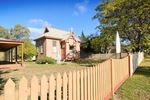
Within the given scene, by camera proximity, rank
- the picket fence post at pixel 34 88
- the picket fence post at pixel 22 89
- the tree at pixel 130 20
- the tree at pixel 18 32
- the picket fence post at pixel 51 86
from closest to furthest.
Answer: the picket fence post at pixel 22 89
the picket fence post at pixel 34 88
the picket fence post at pixel 51 86
the tree at pixel 130 20
the tree at pixel 18 32

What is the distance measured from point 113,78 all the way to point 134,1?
15.4m

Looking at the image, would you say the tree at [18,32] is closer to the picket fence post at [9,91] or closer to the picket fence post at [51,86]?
the picket fence post at [51,86]

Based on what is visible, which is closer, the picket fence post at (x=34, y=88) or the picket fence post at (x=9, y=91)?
the picket fence post at (x=9, y=91)

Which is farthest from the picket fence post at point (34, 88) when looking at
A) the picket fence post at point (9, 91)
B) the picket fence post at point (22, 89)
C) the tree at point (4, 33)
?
the tree at point (4, 33)

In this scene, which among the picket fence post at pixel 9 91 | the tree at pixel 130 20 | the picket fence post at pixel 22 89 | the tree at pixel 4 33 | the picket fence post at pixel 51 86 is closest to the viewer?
the picket fence post at pixel 9 91

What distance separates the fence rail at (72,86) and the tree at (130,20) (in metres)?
14.4

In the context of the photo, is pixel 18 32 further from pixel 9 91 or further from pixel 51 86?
pixel 9 91

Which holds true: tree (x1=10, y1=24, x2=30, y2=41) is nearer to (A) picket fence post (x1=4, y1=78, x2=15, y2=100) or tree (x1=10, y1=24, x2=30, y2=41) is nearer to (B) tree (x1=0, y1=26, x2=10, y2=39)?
(B) tree (x1=0, y1=26, x2=10, y2=39)

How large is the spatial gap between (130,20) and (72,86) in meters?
18.4

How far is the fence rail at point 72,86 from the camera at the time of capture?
1.89 metres

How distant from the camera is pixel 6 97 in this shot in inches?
66.6

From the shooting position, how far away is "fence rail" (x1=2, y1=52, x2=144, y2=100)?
1.89 meters

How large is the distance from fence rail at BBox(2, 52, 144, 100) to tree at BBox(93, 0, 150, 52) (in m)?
14.4

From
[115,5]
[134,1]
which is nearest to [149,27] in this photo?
[134,1]
